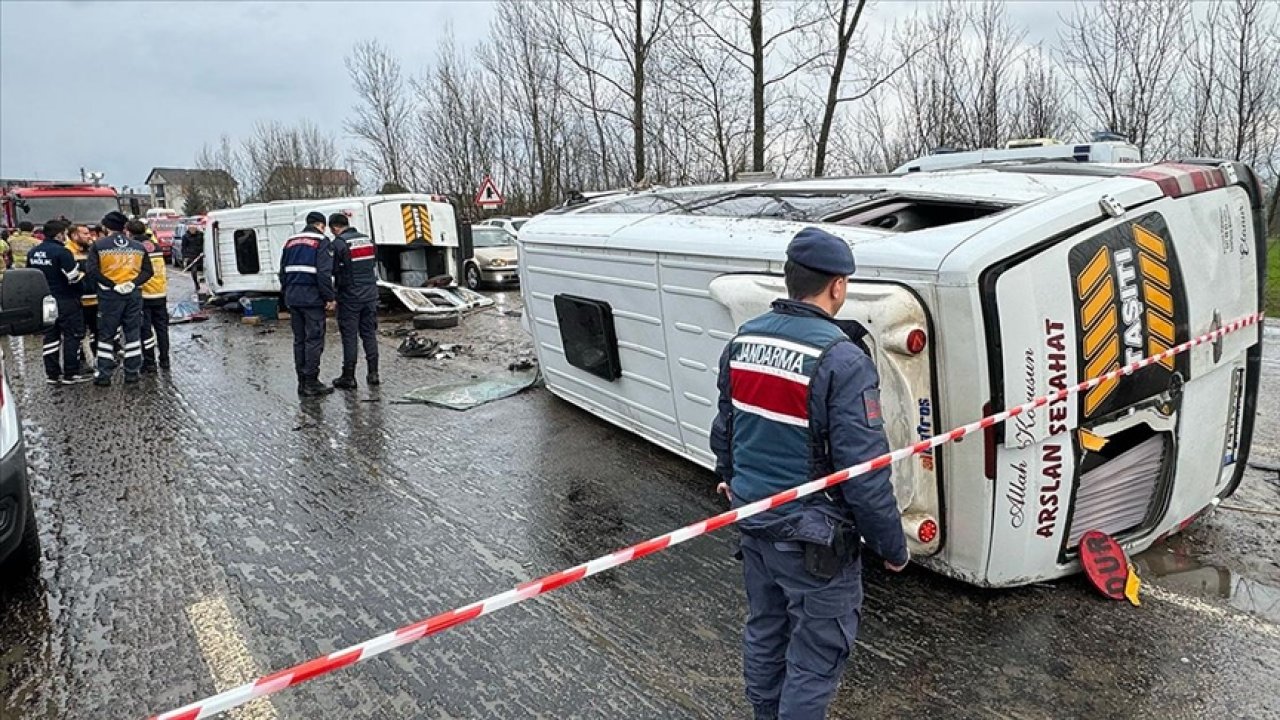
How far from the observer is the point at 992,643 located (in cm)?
328

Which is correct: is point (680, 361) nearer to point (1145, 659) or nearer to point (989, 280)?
point (989, 280)

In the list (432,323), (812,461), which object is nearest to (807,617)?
(812,461)

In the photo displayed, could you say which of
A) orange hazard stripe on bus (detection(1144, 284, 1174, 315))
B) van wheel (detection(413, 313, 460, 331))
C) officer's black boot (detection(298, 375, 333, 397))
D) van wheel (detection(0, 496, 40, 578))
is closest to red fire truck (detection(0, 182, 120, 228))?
van wheel (detection(413, 313, 460, 331))

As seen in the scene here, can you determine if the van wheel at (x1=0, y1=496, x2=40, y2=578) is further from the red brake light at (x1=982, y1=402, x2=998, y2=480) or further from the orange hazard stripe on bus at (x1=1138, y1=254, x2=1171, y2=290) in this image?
the orange hazard stripe on bus at (x1=1138, y1=254, x2=1171, y2=290)

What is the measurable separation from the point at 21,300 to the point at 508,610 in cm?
286

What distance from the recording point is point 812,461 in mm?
2361

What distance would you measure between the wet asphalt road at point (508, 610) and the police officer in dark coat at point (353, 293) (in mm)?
2187

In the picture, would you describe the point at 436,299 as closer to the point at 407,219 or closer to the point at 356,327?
the point at 407,219

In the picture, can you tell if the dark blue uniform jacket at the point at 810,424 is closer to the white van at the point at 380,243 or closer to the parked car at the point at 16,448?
the parked car at the point at 16,448

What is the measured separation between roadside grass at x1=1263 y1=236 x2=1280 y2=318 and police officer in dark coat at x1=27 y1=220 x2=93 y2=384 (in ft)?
43.8

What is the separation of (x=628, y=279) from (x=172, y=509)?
3.29 m

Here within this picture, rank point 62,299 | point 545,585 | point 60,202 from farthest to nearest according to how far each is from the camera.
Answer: point 60,202 < point 62,299 < point 545,585

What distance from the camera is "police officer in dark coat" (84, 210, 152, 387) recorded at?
342 inches

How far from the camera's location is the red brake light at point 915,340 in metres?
3.18
